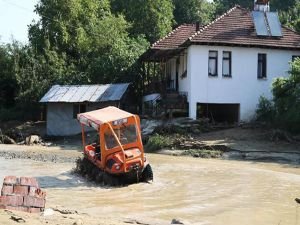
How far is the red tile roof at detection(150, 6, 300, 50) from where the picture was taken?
1254 inches

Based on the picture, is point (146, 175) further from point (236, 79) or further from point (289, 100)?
point (236, 79)

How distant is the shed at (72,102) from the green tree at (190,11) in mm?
25262

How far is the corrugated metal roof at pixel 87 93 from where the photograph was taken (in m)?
36.8

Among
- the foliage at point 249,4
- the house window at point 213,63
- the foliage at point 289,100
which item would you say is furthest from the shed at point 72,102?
the foliage at point 249,4

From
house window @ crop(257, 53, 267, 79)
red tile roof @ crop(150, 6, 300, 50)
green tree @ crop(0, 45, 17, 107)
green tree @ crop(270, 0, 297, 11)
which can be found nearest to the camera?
red tile roof @ crop(150, 6, 300, 50)

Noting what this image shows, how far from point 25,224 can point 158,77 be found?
33.1 metres

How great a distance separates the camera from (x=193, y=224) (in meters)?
10.5

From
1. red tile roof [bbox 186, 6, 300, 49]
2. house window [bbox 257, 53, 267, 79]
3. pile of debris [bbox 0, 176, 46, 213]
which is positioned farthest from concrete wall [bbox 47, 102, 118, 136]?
pile of debris [bbox 0, 176, 46, 213]

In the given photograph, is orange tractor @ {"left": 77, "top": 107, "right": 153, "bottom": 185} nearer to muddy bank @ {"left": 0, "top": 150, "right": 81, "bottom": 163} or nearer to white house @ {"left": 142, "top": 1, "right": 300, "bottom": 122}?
muddy bank @ {"left": 0, "top": 150, "right": 81, "bottom": 163}

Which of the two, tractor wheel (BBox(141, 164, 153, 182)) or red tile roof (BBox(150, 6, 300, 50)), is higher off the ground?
red tile roof (BBox(150, 6, 300, 50))

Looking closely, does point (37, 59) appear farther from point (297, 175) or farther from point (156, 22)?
point (297, 175)

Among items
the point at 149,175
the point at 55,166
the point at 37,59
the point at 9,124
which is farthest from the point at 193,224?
the point at 37,59

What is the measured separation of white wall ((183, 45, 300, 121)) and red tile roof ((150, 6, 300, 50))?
0.54 meters

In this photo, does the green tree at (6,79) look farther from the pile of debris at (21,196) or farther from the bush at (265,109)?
the pile of debris at (21,196)
